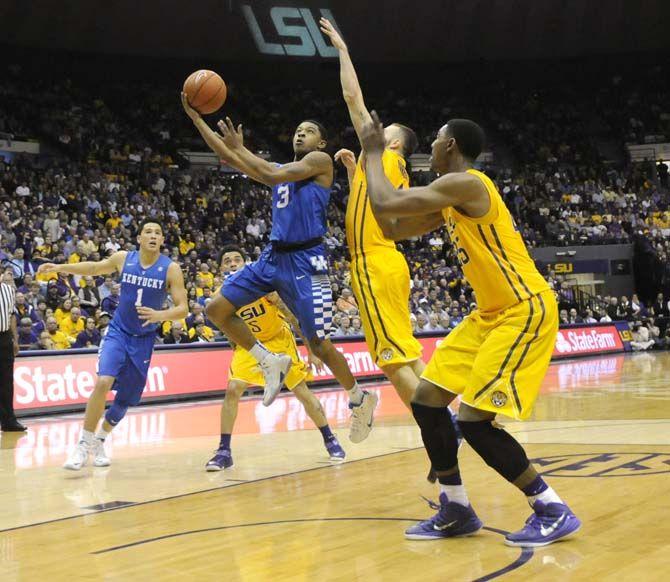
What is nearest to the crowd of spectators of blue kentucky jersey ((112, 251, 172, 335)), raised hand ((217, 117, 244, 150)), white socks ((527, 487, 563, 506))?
blue kentucky jersey ((112, 251, 172, 335))

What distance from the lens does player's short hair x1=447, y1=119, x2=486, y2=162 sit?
4.40 metres

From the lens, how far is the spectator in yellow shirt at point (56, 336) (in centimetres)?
1310

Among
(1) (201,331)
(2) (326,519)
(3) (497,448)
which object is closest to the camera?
(3) (497,448)

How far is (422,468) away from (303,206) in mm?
1964

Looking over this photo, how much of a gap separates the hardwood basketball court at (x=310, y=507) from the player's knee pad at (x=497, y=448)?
34 centimetres

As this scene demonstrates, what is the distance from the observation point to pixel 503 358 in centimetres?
416

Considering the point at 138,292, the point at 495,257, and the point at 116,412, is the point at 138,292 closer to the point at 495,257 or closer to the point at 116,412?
the point at 116,412

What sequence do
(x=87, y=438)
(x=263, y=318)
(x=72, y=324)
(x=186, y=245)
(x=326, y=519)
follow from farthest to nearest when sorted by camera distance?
(x=186, y=245) → (x=72, y=324) → (x=263, y=318) → (x=87, y=438) → (x=326, y=519)

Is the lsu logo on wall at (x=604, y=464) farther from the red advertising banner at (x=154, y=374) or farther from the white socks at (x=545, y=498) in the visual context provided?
the red advertising banner at (x=154, y=374)

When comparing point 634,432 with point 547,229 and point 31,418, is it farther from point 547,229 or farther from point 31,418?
point 547,229

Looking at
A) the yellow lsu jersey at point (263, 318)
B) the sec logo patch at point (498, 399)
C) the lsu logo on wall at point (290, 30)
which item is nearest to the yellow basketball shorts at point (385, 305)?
the sec logo patch at point (498, 399)

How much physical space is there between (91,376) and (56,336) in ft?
4.26

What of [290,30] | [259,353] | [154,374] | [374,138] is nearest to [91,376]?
[154,374]

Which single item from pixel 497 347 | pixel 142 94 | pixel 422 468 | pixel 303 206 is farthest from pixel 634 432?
pixel 142 94
